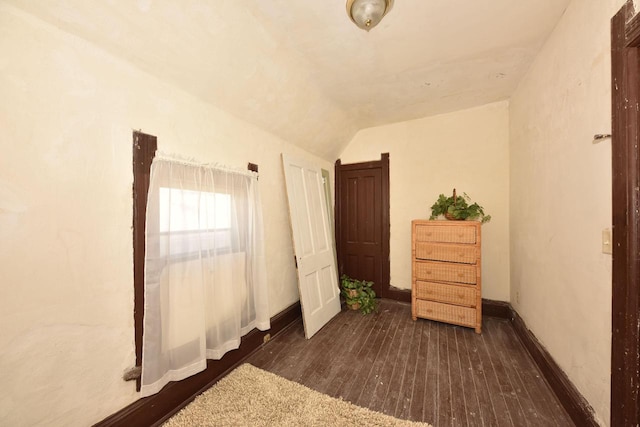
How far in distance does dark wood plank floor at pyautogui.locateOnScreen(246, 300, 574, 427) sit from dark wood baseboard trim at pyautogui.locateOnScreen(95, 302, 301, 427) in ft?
0.56

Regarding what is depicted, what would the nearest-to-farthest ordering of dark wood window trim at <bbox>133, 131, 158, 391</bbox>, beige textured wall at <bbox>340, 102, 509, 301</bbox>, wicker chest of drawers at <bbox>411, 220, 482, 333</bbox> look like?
1. dark wood window trim at <bbox>133, 131, 158, 391</bbox>
2. wicker chest of drawers at <bbox>411, 220, 482, 333</bbox>
3. beige textured wall at <bbox>340, 102, 509, 301</bbox>

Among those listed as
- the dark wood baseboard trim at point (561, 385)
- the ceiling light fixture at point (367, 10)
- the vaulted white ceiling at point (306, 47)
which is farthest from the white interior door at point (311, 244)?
the dark wood baseboard trim at point (561, 385)

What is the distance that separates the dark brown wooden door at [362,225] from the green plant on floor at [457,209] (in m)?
0.84

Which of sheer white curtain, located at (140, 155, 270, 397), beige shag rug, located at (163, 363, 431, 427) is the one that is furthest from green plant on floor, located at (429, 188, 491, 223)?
sheer white curtain, located at (140, 155, 270, 397)

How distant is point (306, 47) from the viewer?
190 centimetres

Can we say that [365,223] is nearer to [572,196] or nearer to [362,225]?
[362,225]

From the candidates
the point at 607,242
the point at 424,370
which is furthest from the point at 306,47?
the point at 424,370

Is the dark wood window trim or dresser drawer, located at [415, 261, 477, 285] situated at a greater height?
the dark wood window trim

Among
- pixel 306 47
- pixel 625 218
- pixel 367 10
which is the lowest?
pixel 625 218

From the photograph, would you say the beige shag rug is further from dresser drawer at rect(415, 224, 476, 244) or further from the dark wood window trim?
dresser drawer at rect(415, 224, 476, 244)

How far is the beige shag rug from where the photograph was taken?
147cm

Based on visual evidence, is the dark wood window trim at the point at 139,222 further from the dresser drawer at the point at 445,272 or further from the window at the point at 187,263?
the dresser drawer at the point at 445,272

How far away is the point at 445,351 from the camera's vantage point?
2.21m

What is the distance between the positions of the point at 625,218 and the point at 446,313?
6.33ft
